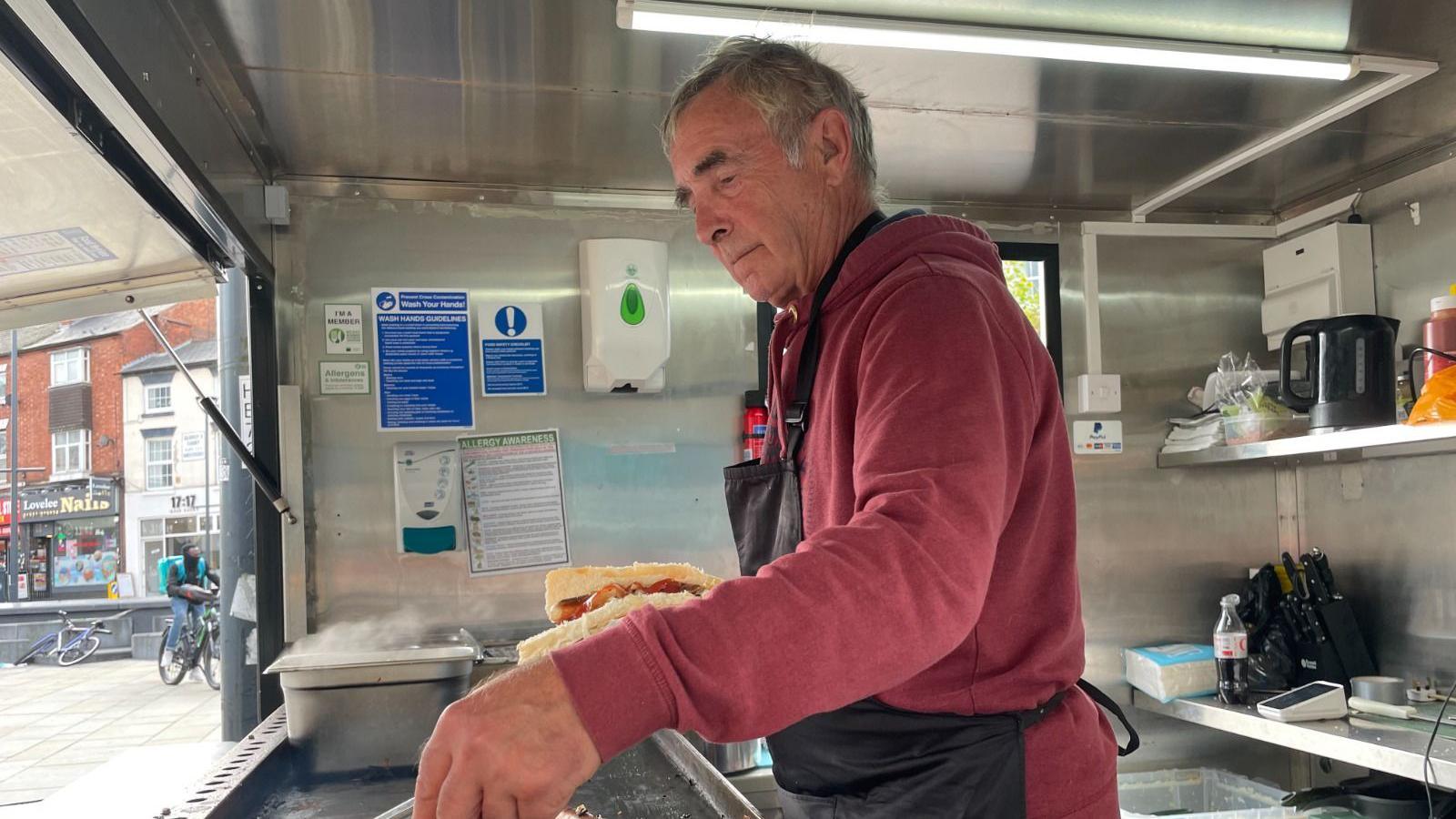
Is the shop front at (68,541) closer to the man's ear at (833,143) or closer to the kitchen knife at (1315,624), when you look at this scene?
the kitchen knife at (1315,624)

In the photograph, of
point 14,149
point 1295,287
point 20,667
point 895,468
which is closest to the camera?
point 895,468

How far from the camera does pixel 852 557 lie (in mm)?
715

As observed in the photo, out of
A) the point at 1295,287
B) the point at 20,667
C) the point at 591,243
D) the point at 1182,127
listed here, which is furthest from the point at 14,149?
the point at 20,667

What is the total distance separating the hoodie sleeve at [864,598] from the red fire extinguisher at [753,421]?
2237 millimetres

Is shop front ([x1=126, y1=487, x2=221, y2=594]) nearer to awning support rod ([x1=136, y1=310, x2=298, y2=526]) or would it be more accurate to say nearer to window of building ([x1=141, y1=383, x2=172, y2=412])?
window of building ([x1=141, y1=383, x2=172, y2=412])

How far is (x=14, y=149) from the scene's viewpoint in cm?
142


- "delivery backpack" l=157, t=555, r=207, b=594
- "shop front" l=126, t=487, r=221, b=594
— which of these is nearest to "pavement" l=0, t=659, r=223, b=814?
"delivery backpack" l=157, t=555, r=207, b=594

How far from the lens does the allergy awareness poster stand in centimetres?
298

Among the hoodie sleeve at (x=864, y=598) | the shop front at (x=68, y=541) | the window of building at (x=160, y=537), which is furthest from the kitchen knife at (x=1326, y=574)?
the window of building at (x=160, y=537)

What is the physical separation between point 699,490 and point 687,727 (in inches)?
98.8

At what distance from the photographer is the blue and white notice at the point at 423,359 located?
9.66ft

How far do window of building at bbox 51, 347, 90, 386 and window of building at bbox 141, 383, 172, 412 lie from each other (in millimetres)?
1185

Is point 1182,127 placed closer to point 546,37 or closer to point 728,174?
point 546,37

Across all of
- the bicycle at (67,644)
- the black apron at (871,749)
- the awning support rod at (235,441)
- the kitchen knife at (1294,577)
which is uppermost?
the awning support rod at (235,441)
